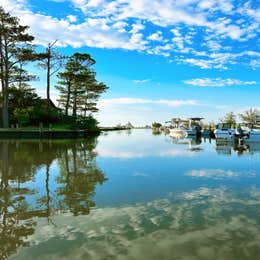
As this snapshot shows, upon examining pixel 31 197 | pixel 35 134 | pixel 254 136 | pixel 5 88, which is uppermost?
pixel 5 88

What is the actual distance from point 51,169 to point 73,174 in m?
1.17

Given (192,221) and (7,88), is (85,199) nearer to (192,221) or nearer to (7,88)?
(192,221)

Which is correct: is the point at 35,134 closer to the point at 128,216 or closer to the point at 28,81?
the point at 28,81

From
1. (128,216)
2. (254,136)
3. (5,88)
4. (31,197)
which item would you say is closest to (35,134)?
(5,88)

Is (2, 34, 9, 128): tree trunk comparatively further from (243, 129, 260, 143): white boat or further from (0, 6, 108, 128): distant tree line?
(243, 129, 260, 143): white boat

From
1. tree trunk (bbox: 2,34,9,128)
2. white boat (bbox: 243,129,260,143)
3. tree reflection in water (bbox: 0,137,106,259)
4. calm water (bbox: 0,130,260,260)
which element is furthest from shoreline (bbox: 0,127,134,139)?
calm water (bbox: 0,130,260,260)

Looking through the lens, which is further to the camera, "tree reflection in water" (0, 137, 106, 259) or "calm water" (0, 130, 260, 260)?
"tree reflection in water" (0, 137, 106, 259)

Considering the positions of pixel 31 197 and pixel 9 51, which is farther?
pixel 9 51

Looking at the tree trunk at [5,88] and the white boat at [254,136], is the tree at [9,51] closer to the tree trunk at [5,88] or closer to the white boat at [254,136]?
the tree trunk at [5,88]

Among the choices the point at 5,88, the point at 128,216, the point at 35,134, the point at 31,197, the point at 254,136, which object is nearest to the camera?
the point at 128,216

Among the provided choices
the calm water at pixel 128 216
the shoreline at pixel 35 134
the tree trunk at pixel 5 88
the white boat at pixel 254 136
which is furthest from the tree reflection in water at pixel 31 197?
the tree trunk at pixel 5 88

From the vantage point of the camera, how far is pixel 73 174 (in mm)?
7719

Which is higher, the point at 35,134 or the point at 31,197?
the point at 35,134

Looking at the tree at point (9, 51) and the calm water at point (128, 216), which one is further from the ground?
the tree at point (9, 51)
